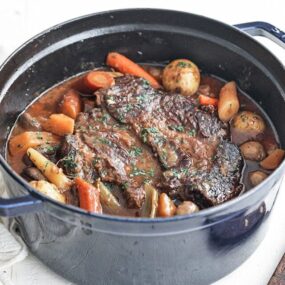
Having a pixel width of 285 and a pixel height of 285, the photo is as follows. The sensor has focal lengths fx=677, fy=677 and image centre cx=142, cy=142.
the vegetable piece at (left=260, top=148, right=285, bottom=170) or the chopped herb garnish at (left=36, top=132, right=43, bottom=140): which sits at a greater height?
the vegetable piece at (left=260, top=148, right=285, bottom=170)

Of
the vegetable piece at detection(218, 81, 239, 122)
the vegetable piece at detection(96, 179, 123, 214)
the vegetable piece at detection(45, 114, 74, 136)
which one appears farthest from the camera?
the vegetable piece at detection(218, 81, 239, 122)

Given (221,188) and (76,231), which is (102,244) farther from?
(221,188)

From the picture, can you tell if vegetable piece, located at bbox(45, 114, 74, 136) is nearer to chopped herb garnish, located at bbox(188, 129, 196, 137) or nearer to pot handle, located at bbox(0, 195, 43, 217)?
chopped herb garnish, located at bbox(188, 129, 196, 137)

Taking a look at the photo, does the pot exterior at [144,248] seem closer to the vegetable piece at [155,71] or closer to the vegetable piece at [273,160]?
the vegetable piece at [273,160]

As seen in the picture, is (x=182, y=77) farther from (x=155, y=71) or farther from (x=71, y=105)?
(x=71, y=105)

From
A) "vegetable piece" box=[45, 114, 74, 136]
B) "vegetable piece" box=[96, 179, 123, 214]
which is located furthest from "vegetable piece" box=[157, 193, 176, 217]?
"vegetable piece" box=[45, 114, 74, 136]

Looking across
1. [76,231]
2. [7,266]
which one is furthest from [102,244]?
[7,266]
